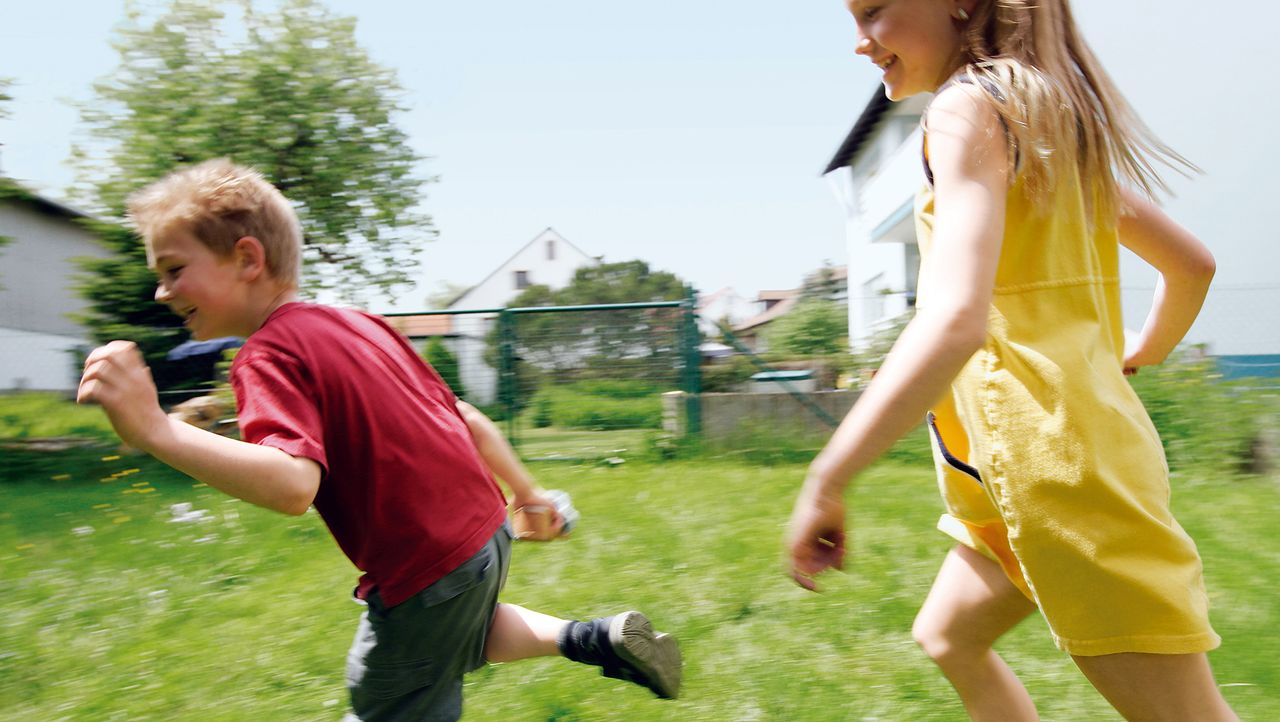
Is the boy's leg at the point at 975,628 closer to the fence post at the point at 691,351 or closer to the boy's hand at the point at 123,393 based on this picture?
the boy's hand at the point at 123,393

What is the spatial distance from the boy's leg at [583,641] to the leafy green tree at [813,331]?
7.56 meters

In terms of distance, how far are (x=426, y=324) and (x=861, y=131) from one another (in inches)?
577

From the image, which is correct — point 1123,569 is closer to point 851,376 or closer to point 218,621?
point 218,621

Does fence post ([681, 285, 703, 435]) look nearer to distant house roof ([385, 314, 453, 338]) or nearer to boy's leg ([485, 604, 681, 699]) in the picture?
distant house roof ([385, 314, 453, 338])

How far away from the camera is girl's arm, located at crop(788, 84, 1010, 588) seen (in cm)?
117

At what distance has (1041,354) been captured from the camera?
132 centimetres

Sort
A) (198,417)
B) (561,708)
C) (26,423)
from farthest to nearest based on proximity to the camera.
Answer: (26,423) → (198,417) → (561,708)

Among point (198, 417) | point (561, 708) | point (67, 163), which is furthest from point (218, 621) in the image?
point (67, 163)

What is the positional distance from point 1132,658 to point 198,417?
9686 millimetres

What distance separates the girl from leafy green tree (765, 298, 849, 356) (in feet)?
27.4

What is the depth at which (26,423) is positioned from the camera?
1173 cm

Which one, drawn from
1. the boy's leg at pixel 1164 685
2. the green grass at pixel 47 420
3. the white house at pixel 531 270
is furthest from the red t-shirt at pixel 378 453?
the white house at pixel 531 270

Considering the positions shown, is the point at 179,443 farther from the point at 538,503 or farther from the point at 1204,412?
the point at 1204,412

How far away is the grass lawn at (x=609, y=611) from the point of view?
120 inches
